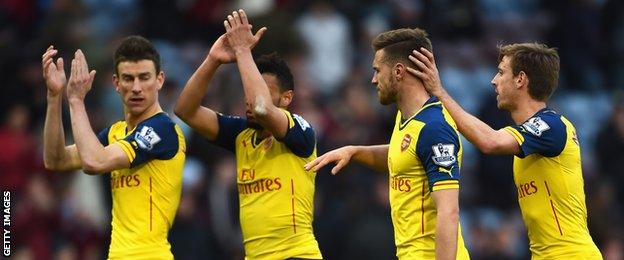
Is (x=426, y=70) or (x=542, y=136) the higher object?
(x=426, y=70)

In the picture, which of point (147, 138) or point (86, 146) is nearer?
point (86, 146)

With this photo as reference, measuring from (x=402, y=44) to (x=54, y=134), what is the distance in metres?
2.71

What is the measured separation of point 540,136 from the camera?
31.8ft

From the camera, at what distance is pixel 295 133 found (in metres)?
9.91

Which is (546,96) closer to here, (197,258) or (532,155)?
(532,155)

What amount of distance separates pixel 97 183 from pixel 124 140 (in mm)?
5889

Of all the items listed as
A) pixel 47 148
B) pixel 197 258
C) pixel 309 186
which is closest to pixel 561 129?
pixel 309 186

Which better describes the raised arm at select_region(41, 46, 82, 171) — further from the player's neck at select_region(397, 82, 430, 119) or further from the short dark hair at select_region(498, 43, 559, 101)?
the short dark hair at select_region(498, 43, 559, 101)

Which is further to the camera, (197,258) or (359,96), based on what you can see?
(359,96)

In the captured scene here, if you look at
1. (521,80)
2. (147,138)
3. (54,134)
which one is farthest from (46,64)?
(521,80)

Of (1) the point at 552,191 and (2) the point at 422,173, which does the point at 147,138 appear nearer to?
(2) the point at 422,173

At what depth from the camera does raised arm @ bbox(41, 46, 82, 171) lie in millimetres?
10141

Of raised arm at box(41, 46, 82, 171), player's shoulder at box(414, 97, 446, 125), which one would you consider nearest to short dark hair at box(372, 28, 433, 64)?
player's shoulder at box(414, 97, 446, 125)

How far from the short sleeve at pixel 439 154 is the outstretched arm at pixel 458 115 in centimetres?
22
